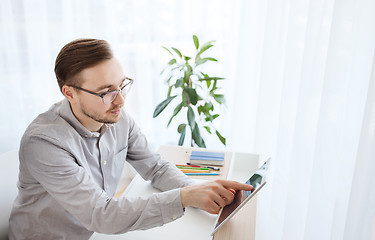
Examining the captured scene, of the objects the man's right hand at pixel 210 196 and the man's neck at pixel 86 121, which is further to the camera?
the man's neck at pixel 86 121

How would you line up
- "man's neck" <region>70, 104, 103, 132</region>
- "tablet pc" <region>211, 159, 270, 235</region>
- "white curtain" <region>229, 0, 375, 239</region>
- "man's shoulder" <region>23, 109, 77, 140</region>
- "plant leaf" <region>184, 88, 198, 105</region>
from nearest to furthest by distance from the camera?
"tablet pc" <region>211, 159, 270, 235</region> → "man's shoulder" <region>23, 109, 77, 140</region> → "man's neck" <region>70, 104, 103, 132</region> → "white curtain" <region>229, 0, 375, 239</region> → "plant leaf" <region>184, 88, 198, 105</region>

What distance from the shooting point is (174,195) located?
3.33ft

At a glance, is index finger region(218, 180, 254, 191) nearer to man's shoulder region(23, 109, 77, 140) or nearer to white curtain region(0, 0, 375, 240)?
man's shoulder region(23, 109, 77, 140)

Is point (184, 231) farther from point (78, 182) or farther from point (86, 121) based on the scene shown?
point (86, 121)

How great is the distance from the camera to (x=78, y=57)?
3.55 ft

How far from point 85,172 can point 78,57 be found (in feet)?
1.20

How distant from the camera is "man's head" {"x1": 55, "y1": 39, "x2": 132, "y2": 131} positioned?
1.09 metres

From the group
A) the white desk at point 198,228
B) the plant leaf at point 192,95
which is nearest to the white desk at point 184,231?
the white desk at point 198,228

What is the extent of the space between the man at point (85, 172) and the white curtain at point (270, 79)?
774 mm

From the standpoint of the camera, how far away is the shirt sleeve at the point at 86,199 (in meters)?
0.98

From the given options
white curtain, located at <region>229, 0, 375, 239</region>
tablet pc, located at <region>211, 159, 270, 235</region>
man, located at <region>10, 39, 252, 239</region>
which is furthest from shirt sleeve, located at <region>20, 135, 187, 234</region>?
white curtain, located at <region>229, 0, 375, 239</region>

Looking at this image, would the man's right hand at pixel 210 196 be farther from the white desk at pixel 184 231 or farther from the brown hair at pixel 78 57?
the brown hair at pixel 78 57

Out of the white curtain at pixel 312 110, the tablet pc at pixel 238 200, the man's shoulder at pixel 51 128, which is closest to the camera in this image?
the tablet pc at pixel 238 200

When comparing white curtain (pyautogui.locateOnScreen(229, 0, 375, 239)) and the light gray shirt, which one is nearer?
the light gray shirt
